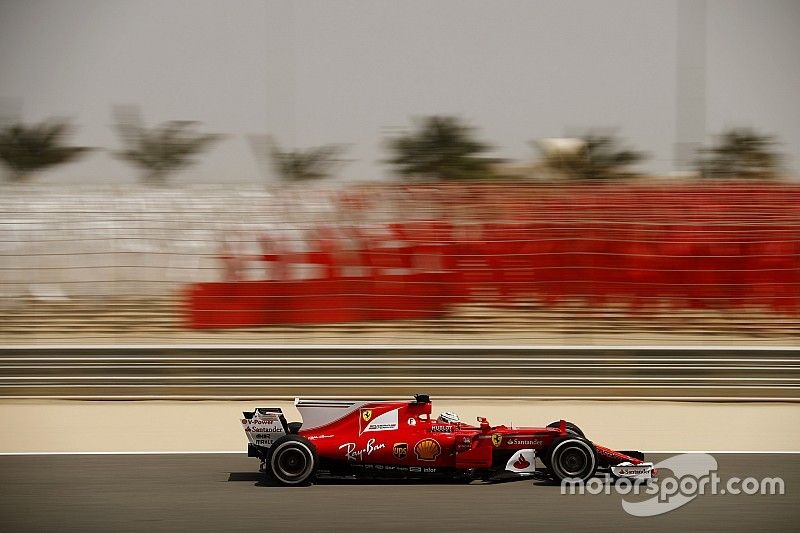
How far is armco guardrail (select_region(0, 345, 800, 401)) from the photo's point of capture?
11.4m

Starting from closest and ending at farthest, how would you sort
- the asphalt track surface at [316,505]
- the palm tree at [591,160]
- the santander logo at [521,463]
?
the asphalt track surface at [316,505] → the santander logo at [521,463] → the palm tree at [591,160]

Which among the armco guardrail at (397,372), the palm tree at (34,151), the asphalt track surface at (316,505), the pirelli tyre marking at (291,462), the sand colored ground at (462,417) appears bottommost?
the asphalt track surface at (316,505)

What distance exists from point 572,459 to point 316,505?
1.82m

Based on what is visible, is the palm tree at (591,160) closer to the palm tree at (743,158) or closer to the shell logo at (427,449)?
the palm tree at (743,158)

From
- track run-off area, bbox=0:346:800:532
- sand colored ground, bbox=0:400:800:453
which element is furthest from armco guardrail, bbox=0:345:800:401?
sand colored ground, bbox=0:400:800:453

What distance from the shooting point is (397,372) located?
11641 mm

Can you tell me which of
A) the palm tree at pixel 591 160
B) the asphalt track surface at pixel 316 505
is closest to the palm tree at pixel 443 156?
the palm tree at pixel 591 160

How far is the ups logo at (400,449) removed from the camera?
6.95m

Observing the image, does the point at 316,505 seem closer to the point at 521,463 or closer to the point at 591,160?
the point at 521,463

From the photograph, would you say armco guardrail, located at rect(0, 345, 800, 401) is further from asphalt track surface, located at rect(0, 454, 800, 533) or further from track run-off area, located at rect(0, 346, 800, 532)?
asphalt track surface, located at rect(0, 454, 800, 533)

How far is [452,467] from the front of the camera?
7000 millimetres

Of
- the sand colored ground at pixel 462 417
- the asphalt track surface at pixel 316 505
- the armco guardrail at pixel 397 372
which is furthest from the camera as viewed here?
the armco guardrail at pixel 397 372

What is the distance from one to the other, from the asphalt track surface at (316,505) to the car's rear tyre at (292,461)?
8 centimetres

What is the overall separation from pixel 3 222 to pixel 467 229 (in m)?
6.01
